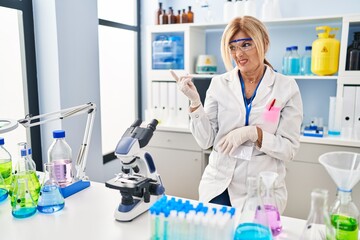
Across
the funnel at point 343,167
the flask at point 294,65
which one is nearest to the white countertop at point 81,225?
the funnel at point 343,167

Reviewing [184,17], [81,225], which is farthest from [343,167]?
[184,17]

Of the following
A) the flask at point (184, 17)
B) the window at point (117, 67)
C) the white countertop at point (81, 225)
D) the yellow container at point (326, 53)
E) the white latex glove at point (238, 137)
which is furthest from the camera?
the window at point (117, 67)

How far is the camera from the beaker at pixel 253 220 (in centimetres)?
90

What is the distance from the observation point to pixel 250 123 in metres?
1.55

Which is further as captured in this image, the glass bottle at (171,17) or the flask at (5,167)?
the glass bottle at (171,17)

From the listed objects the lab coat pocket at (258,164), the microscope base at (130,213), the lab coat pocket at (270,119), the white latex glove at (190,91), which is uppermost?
the white latex glove at (190,91)

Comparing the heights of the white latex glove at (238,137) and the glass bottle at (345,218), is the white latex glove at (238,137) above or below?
above

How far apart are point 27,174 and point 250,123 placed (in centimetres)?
100

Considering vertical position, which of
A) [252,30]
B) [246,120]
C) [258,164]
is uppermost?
[252,30]

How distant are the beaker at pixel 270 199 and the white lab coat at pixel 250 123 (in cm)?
45

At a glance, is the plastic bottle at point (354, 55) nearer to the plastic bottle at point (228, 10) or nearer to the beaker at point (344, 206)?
the plastic bottle at point (228, 10)

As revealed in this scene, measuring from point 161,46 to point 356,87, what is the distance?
165 cm

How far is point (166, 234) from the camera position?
94cm

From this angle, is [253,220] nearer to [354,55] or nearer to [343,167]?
[343,167]
